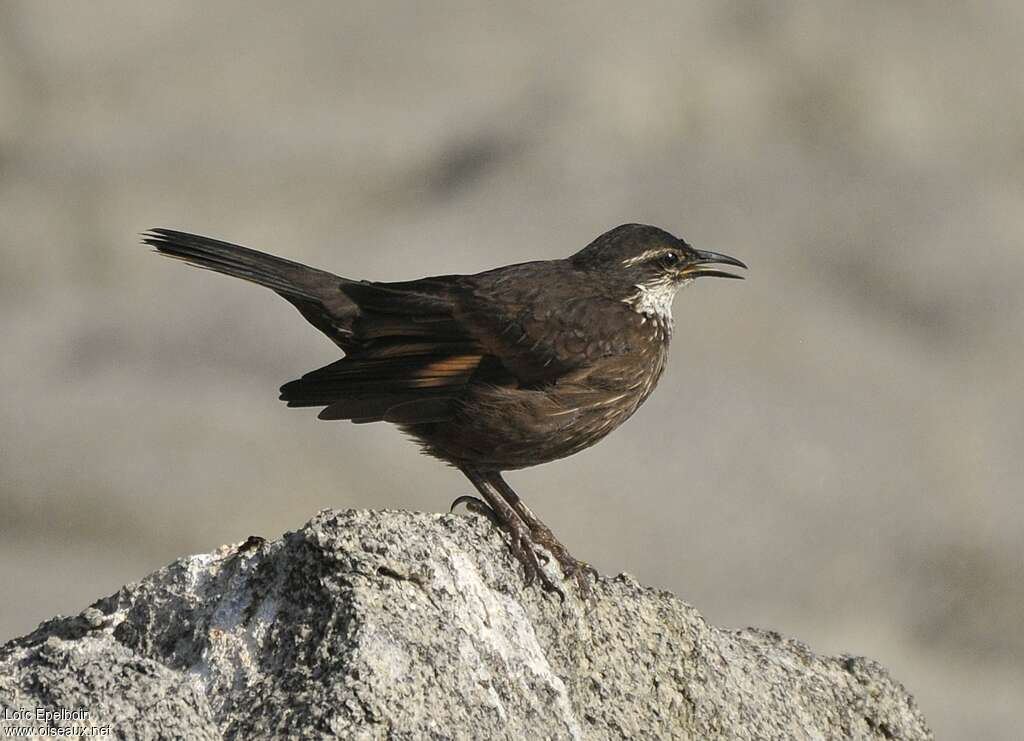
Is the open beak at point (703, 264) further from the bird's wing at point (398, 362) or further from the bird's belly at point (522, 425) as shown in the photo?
the bird's wing at point (398, 362)

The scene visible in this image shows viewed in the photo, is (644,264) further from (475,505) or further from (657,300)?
(475,505)

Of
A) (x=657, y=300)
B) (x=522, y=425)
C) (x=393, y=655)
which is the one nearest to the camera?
(x=393, y=655)

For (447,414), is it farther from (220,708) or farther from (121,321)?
(121,321)

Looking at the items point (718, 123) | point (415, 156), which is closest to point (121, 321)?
point (415, 156)

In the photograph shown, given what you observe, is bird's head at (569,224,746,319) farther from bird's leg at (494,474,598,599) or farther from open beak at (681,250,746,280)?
bird's leg at (494,474,598,599)

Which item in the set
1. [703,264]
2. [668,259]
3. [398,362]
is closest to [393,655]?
[398,362]

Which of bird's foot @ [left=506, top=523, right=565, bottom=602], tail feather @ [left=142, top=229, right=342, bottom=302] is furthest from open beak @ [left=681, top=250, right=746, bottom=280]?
bird's foot @ [left=506, top=523, right=565, bottom=602]
